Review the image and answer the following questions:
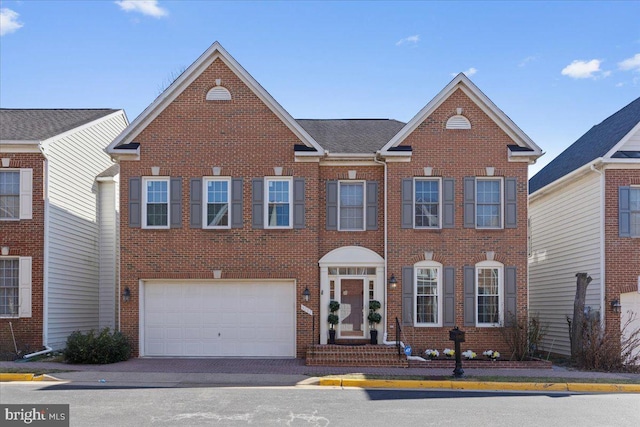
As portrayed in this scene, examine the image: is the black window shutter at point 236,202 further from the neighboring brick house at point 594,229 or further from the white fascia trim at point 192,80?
the neighboring brick house at point 594,229

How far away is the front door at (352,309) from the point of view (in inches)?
845

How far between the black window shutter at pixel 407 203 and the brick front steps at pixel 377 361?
397 cm

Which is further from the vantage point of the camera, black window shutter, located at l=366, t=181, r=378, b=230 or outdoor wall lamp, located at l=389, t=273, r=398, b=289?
black window shutter, located at l=366, t=181, r=378, b=230

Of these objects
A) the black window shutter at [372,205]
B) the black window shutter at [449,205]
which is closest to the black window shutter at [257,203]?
A: the black window shutter at [372,205]

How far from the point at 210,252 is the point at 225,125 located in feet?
13.1

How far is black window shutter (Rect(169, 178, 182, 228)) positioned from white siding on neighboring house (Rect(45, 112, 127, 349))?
382cm

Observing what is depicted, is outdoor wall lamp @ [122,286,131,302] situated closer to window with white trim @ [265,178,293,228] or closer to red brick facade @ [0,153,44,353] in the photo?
→ red brick facade @ [0,153,44,353]

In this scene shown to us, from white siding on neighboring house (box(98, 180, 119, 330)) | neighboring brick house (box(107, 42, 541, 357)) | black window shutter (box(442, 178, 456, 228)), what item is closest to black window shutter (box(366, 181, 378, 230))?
neighboring brick house (box(107, 42, 541, 357))

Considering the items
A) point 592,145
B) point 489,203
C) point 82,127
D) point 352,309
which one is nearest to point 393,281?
point 352,309

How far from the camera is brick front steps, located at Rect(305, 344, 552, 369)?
1916 cm

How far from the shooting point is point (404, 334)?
20.9 meters

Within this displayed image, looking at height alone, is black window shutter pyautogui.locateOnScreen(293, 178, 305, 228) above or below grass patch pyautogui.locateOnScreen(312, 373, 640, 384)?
above

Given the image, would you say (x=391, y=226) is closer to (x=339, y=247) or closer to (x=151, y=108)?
(x=339, y=247)

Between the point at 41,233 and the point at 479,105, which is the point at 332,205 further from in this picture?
the point at 41,233
